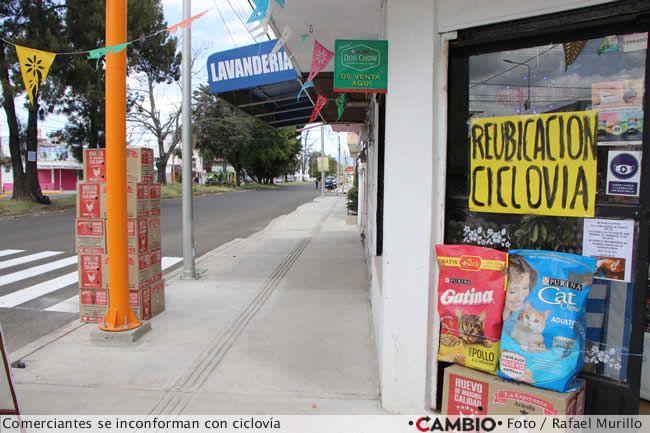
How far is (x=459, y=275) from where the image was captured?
10.2 feet

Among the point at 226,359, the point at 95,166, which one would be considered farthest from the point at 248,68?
the point at 226,359

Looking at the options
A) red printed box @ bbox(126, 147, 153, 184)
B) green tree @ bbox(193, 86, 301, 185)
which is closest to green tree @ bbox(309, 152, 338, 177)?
green tree @ bbox(193, 86, 301, 185)

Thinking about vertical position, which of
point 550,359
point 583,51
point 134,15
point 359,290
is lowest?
point 359,290

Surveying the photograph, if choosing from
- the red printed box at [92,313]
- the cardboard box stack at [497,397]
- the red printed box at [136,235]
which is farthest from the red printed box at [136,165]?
the cardboard box stack at [497,397]

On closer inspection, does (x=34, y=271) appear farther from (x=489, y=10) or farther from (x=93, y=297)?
(x=489, y=10)

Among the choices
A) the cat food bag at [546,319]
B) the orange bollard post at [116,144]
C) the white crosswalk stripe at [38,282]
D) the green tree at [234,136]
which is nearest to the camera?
the cat food bag at [546,319]

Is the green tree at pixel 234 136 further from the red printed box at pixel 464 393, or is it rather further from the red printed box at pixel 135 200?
the red printed box at pixel 464 393

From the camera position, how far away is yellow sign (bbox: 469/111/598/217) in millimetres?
2799

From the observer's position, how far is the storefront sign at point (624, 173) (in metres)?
2.71

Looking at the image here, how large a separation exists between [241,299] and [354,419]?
145 inches

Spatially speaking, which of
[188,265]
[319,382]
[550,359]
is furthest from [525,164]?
[188,265]

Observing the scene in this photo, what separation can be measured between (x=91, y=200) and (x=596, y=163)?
5.17 m

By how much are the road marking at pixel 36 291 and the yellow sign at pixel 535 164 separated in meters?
6.48

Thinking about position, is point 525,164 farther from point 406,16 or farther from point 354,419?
point 354,419
